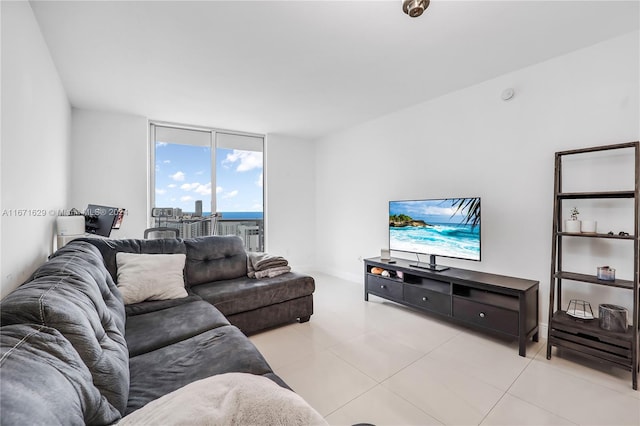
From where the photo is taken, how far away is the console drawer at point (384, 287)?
3211 millimetres

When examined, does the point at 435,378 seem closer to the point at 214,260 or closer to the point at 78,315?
the point at 78,315

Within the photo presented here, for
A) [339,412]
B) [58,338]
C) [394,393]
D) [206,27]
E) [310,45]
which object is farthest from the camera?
[310,45]

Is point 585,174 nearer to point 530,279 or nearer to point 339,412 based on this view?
point 530,279

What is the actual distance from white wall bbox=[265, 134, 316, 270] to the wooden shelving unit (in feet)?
12.4

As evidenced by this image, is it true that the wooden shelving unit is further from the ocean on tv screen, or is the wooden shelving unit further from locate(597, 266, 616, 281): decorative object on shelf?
the ocean on tv screen

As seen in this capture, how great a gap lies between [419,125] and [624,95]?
1.80 m

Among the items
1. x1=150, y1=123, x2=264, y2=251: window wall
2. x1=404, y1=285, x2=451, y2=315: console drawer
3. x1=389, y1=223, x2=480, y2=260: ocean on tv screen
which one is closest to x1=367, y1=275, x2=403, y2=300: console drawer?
x1=404, y1=285, x2=451, y2=315: console drawer

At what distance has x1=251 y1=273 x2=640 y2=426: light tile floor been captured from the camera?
63.7 inches

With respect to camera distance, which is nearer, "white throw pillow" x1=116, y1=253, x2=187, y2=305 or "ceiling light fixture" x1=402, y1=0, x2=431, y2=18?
"ceiling light fixture" x1=402, y1=0, x2=431, y2=18

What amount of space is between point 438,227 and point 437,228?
2 centimetres

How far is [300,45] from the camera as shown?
2.31 meters

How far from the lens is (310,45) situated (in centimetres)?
231

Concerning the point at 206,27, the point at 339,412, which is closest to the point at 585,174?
the point at 339,412

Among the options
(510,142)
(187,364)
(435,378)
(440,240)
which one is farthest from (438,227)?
(187,364)
